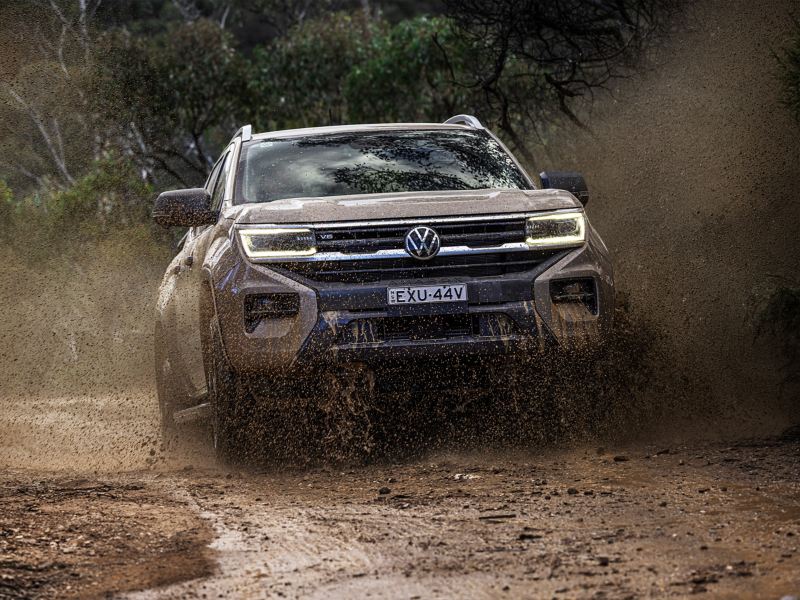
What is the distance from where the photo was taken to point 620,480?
5.62 meters

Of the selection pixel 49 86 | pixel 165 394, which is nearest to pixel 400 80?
pixel 49 86

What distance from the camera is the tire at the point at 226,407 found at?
20.0ft

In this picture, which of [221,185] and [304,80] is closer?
[221,185]

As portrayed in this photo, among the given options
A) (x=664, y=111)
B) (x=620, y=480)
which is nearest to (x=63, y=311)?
(x=664, y=111)

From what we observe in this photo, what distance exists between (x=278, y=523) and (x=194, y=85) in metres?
27.3

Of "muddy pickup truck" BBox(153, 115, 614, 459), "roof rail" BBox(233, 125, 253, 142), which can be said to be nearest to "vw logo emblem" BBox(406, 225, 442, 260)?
"muddy pickup truck" BBox(153, 115, 614, 459)

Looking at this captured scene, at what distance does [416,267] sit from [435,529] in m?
1.73

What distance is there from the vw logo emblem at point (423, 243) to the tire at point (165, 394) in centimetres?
213

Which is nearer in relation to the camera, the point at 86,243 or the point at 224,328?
the point at 224,328

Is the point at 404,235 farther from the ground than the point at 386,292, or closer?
farther from the ground

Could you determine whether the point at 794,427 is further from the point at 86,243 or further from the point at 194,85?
the point at 194,85

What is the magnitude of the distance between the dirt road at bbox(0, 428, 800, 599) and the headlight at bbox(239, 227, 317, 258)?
1.05 meters

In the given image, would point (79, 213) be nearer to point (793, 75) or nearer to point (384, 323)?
point (793, 75)

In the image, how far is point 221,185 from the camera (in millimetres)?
7688
